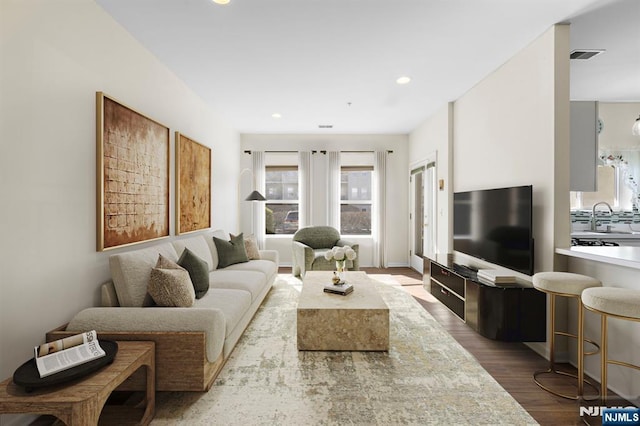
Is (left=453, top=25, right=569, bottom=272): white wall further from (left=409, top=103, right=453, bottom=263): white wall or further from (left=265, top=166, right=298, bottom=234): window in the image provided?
(left=265, top=166, right=298, bottom=234): window

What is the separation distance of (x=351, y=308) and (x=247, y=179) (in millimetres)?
4425

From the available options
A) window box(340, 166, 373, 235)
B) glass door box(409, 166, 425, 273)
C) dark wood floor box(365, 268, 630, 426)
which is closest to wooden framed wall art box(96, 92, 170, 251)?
dark wood floor box(365, 268, 630, 426)

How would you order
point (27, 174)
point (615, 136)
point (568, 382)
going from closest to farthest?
1. point (27, 174)
2. point (568, 382)
3. point (615, 136)

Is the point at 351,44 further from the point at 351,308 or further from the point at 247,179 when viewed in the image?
the point at 247,179

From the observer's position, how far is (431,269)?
4.25m

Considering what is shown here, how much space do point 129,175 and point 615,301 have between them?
3492mm

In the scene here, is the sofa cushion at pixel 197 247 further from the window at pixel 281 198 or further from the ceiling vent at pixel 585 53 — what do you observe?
the ceiling vent at pixel 585 53

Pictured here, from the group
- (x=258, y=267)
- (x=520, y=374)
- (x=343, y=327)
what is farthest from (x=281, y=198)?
(x=520, y=374)

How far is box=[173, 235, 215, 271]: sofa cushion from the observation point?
3.40 metres

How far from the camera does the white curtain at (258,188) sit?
6438 millimetres

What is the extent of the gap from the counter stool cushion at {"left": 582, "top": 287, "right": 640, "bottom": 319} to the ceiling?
2.05 m

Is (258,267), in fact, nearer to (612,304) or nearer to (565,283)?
(565,283)

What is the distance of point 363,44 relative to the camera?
295 centimetres

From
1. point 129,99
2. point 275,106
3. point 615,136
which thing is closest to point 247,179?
point 275,106
